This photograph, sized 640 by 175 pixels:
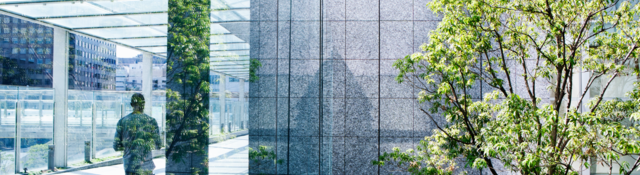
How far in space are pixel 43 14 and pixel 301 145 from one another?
2.01 metres

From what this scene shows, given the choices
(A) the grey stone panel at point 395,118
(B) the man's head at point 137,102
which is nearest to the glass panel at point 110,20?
(B) the man's head at point 137,102

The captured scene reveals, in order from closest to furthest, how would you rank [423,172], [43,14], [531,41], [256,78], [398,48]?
Result: [43,14] < [256,78] < [531,41] < [423,172] < [398,48]

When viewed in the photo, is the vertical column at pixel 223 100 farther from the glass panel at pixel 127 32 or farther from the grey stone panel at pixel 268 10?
the grey stone panel at pixel 268 10

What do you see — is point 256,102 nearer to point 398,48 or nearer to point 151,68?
point 151,68

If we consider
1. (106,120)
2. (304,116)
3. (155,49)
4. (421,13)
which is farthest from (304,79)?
(421,13)

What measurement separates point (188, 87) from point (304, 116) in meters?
1.65

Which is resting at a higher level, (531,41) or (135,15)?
(531,41)

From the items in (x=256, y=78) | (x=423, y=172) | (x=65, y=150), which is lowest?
(x=423, y=172)

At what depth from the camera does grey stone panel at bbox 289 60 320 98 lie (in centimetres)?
250

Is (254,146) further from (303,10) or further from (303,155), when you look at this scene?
(303,10)

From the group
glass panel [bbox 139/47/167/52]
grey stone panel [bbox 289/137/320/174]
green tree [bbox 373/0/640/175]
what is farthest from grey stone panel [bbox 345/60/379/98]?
glass panel [bbox 139/47/167/52]

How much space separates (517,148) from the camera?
2887mm

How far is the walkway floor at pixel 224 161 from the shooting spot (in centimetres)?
94

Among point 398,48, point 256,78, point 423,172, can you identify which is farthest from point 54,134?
point 398,48
